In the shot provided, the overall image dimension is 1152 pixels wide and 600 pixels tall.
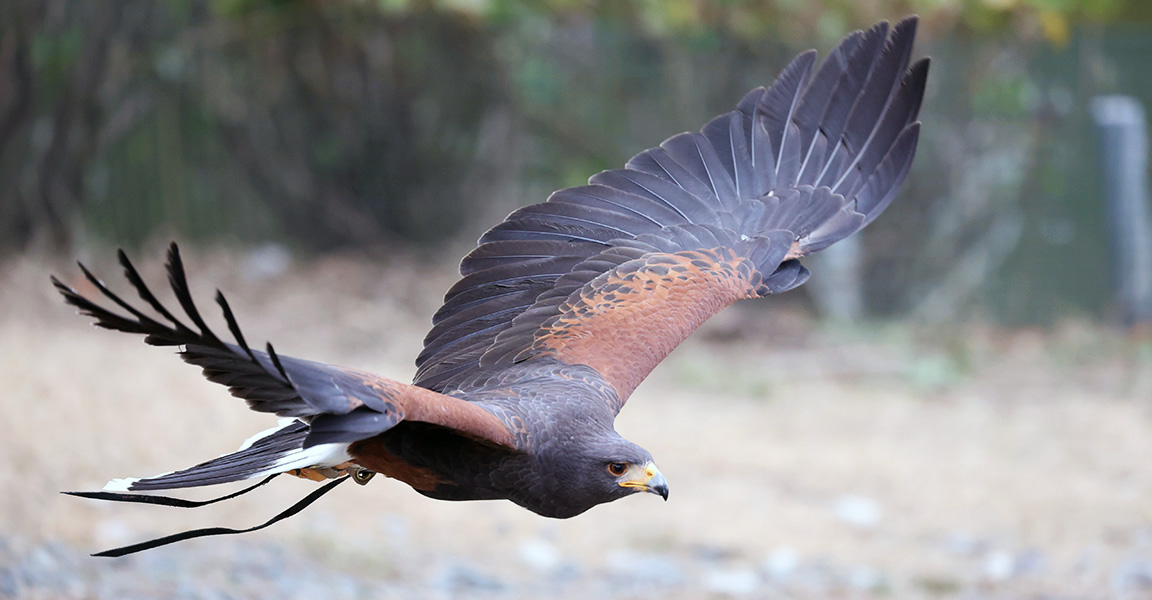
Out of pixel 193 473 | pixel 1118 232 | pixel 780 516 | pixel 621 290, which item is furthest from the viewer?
pixel 1118 232

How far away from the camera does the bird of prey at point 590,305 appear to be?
3.13 meters

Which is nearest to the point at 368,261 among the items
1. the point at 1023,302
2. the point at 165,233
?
the point at 165,233

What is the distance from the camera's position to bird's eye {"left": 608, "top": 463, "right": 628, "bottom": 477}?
3.56 metres

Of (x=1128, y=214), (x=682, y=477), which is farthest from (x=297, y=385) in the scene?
(x=1128, y=214)

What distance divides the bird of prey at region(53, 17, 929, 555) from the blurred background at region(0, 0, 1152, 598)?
1.83 metres

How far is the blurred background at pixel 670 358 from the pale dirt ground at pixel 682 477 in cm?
3

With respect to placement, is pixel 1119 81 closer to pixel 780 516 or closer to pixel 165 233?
pixel 780 516

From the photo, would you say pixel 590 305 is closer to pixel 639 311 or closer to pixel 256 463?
pixel 639 311

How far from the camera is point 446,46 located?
1142 cm

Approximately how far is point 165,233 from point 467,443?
292 inches

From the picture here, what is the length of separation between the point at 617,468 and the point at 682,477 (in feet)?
13.7

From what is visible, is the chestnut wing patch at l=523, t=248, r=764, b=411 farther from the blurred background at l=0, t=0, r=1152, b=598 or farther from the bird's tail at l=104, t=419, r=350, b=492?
the blurred background at l=0, t=0, r=1152, b=598

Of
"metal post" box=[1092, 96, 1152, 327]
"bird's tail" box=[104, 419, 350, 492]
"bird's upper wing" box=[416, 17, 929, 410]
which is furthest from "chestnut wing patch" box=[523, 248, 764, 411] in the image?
"metal post" box=[1092, 96, 1152, 327]

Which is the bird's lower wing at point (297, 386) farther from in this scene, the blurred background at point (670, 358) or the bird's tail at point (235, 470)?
the blurred background at point (670, 358)
